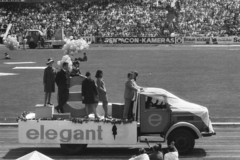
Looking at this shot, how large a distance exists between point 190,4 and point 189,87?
157 ft

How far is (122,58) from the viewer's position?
44906mm

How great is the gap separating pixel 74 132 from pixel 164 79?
54.4 ft

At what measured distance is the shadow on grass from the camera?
1459 centimetres

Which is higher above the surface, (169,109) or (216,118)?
(169,109)

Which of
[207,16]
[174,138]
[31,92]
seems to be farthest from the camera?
[207,16]

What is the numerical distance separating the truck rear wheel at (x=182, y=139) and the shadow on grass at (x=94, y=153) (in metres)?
0.21

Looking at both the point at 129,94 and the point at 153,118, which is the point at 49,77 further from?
the point at 153,118

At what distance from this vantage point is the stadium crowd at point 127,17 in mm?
70688

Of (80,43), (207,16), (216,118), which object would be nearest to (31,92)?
(80,43)

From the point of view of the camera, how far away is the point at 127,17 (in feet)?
241

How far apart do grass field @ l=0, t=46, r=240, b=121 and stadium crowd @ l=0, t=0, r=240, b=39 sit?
23.2 metres

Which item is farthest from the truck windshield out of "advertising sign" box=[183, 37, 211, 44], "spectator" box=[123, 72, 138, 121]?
"advertising sign" box=[183, 37, 211, 44]

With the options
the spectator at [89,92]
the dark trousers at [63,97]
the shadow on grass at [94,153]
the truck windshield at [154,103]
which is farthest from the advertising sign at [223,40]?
the truck windshield at [154,103]

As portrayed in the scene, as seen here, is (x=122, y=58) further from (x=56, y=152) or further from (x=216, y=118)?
(x=56, y=152)
